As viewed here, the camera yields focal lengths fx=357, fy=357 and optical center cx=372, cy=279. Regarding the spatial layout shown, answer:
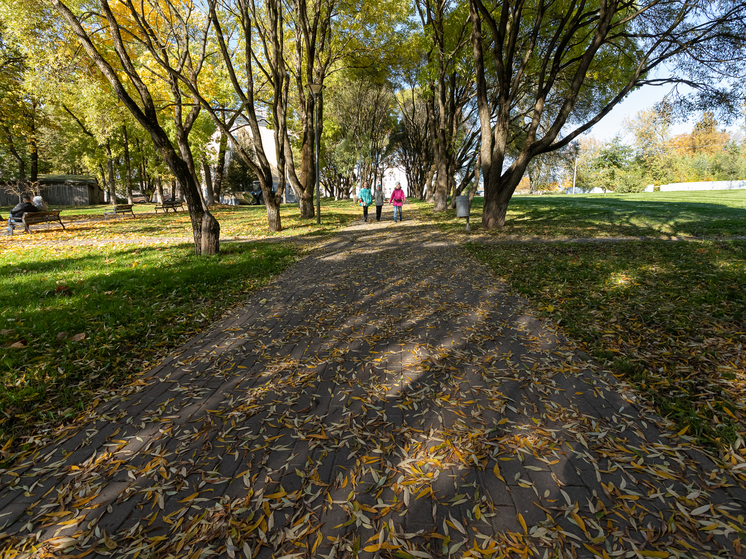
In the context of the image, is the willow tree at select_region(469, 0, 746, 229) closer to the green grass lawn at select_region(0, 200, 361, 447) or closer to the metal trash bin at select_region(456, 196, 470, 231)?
the metal trash bin at select_region(456, 196, 470, 231)

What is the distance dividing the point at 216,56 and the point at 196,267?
18.3m

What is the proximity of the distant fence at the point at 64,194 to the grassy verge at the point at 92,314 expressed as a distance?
38774 millimetres

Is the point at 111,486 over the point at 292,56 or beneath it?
beneath

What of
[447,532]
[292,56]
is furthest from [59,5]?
[292,56]

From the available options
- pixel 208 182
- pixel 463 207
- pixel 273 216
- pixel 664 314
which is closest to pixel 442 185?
pixel 463 207

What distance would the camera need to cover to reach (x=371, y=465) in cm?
243

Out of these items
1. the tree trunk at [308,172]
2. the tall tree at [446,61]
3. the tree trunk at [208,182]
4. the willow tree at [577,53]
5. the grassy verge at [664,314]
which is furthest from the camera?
the tree trunk at [208,182]

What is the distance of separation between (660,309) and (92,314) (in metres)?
7.64

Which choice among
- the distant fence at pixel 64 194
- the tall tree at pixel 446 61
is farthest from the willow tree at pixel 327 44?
the distant fence at pixel 64 194

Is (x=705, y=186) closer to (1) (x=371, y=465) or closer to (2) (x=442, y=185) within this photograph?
(2) (x=442, y=185)

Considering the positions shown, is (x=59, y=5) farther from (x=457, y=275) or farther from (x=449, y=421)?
(x=449, y=421)

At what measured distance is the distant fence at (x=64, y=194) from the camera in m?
37.1

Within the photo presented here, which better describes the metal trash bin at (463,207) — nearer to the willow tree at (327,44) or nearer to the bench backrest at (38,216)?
the willow tree at (327,44)

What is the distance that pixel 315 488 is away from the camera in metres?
2.25
